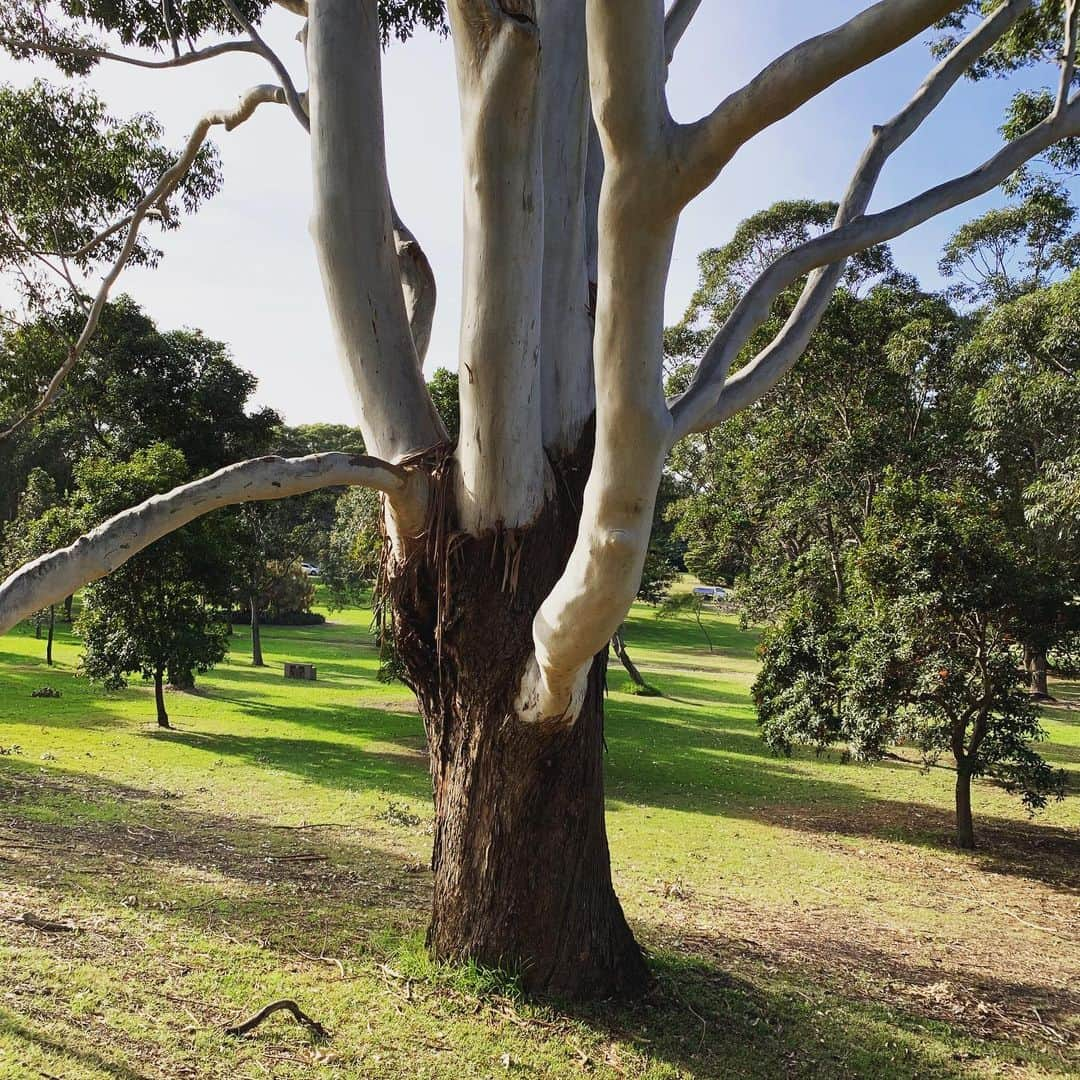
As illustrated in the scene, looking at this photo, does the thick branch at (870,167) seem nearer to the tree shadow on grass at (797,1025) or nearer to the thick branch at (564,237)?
the thick branch at (564,237)

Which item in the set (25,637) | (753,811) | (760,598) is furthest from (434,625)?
(25,637)

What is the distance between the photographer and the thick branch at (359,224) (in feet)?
13.6

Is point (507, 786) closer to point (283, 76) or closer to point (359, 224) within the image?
point (359, 224)

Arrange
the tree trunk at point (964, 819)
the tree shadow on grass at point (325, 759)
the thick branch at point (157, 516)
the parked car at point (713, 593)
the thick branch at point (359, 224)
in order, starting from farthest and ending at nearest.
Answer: the parked car at point (713, 593)
the tree shadow on grass at point (325, 759)
the tree trunk at point (964, 819)
the thick branch at point (359, 224)
the thick branch at point (157, 516)

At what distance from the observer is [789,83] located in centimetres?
215

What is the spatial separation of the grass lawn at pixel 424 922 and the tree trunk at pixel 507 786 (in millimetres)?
230

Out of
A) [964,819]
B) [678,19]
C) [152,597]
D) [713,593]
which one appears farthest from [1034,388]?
[713,593]

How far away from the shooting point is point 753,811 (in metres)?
11.0

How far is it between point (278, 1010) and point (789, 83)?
4.09 meters

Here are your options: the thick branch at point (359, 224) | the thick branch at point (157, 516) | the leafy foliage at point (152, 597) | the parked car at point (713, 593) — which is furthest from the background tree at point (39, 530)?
the parked car at point (713, 593)

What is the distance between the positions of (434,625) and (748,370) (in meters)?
2.05

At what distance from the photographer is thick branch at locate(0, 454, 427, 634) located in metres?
2.85

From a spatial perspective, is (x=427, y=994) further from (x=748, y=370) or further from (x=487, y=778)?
(x=748, y=370)

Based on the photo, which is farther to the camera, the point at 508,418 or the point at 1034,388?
the point at 1034,388
